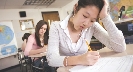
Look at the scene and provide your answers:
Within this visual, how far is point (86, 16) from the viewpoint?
2.94 ft

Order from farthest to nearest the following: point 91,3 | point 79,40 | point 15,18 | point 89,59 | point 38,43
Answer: point 15,18
point 38,43
point 79,40
point 91,3
point 89,59

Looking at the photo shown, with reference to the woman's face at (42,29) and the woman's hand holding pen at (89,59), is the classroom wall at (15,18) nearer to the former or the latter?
the woman's face at (42,29)

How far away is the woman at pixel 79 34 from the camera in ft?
2.75

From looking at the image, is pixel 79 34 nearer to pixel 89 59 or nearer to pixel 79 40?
pixel 79 40

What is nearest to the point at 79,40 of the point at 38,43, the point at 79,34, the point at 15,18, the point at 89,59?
the point at 79,34

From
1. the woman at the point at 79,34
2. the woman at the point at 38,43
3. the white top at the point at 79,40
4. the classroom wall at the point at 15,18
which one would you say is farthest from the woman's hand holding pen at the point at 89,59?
the classroom wall at the point at 15,18

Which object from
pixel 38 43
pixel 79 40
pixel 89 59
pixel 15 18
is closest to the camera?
pixel 89 59

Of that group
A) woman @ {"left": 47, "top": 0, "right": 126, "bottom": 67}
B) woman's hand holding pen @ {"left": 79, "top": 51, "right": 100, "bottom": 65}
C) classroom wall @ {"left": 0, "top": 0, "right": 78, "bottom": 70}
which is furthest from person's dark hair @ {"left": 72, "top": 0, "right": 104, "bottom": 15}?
classroom wall @ {"left": 0, "top": 0, "right": 78, "bottom": 70}

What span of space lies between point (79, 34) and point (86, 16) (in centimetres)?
23

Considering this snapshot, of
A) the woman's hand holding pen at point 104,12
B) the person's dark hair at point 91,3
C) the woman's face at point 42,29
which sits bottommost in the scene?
the woman's face at point 42,29

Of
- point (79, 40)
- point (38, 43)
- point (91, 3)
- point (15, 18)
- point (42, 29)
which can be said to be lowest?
point (38, 43)

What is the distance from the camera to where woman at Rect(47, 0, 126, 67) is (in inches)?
33.0

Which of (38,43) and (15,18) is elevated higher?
(15,18)

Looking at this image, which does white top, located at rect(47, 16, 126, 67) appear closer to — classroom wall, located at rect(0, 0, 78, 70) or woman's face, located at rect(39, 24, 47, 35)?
woman's face, located at rect(39, 24, 47, 35)
